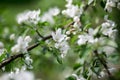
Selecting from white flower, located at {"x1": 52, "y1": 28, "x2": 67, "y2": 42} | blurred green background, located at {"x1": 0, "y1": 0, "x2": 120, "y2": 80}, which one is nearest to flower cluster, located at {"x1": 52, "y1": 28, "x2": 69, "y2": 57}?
white flower, located at {"x1": 52, "y1": 28, "x2": 67, "y2": 42}

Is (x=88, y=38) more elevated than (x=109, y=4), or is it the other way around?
(x=109, y=4)

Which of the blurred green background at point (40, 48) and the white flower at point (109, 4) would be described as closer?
Answer: the white flower at point (109, 4)

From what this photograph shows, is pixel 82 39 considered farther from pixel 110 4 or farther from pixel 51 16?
pixel 51 16

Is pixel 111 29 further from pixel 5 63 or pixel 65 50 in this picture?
pixel 5 63

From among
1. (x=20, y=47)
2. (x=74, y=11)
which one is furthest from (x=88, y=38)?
(x=20, y=47)

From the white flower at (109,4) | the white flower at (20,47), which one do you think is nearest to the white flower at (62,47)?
the white flower at (20,47)

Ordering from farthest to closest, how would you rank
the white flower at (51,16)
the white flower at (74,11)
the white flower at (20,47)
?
the white flower at (51,16) → the white flower at (74,11) → the white flower at (20,47)

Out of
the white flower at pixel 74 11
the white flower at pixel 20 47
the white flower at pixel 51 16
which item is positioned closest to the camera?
the white flower at pixel 20 47

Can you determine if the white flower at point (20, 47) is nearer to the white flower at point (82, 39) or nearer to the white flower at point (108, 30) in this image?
the white flower at point (82, 39)

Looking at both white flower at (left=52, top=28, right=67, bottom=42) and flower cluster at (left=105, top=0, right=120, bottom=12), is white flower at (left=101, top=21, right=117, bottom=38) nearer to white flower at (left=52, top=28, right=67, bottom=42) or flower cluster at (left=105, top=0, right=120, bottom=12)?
flower cluster at (left=105, top=0, right=120, bottom=12)

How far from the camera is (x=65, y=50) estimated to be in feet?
5.30

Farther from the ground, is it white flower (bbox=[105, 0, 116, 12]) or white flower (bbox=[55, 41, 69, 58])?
white flower (bbox=[105, 0, 116, 12])

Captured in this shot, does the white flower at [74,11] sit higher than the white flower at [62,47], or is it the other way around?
the white flower at [74,11]

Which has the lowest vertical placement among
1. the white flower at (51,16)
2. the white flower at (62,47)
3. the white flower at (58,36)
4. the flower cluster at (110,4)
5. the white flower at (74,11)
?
the white flower at (62,47)
